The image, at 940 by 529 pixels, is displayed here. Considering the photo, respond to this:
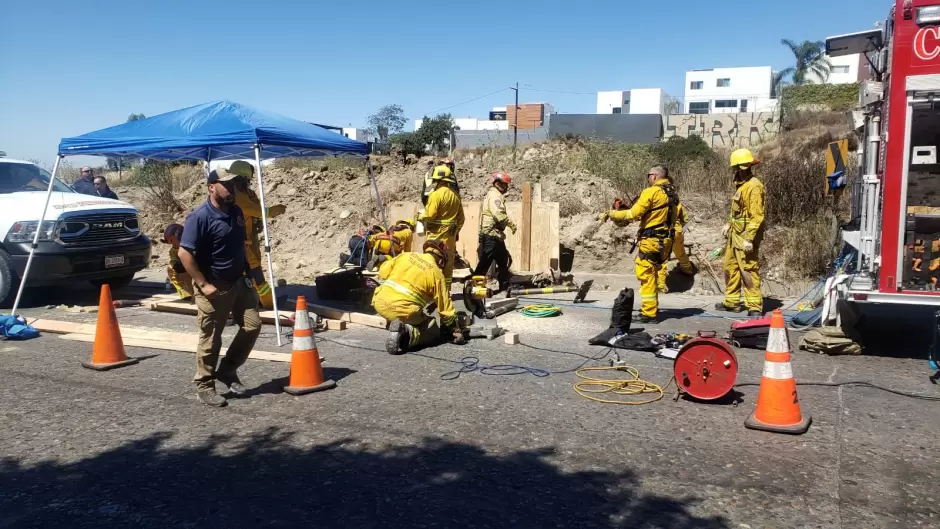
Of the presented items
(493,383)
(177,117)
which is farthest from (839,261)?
(177,117)

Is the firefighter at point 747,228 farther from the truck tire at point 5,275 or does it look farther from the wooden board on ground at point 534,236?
the truck tire at point 5,275

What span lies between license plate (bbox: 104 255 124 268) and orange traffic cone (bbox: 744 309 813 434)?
966 cm

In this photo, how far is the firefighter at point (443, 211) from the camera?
9336 mm

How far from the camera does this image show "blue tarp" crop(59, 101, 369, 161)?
318 inches

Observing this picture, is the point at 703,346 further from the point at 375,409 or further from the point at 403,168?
the point at 403,168

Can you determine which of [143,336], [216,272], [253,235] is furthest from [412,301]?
[143,336]

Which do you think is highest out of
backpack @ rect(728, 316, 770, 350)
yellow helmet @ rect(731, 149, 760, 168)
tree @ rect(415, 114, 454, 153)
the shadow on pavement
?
tree @ rect(415, 114, 454, 153)

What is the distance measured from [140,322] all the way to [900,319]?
33.5ft

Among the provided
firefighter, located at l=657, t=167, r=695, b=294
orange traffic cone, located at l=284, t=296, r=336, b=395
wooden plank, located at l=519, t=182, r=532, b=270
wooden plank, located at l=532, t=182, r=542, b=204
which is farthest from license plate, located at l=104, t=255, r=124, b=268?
wooden plank, located at l=532, t=182, r=542, b=204

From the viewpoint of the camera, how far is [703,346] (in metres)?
5.56

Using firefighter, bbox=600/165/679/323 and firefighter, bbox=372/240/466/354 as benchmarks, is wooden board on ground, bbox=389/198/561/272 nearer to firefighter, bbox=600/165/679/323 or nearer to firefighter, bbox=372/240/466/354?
firefighter, bbox=600/165/679/323

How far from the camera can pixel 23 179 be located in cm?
1127

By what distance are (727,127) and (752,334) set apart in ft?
128

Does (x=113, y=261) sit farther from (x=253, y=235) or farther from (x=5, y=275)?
(x=253, y=235)
